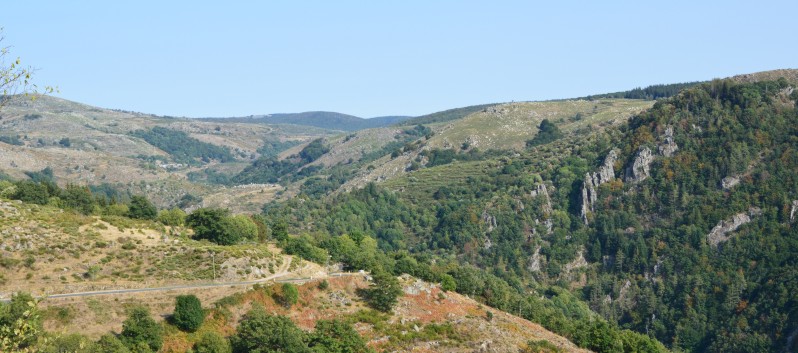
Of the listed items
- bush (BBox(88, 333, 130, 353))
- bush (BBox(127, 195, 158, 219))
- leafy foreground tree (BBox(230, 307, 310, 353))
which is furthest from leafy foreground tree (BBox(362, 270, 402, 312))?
bush (BBox(127, 195, 158, 219))

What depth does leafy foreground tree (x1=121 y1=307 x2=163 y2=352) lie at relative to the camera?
8894 cm

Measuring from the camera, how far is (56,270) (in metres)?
108

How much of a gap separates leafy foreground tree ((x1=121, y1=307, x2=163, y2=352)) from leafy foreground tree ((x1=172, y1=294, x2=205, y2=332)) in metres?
4.31

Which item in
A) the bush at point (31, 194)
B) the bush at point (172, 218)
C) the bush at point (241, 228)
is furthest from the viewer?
the bush at point (172, 218)

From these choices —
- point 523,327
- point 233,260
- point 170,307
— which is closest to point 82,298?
point 170,307

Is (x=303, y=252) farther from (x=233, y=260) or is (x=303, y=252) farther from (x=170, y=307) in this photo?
(x=170, y=307)

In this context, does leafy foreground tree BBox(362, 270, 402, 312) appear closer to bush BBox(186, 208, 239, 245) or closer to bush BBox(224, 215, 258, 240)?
bush BBox(186, 208, 239, 245)

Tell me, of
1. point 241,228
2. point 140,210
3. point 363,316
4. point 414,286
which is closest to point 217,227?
point 241,228

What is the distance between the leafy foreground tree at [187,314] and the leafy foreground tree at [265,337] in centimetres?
460

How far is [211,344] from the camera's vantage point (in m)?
92.9

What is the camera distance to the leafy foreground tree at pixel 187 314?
96.8m

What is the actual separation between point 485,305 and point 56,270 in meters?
67.4

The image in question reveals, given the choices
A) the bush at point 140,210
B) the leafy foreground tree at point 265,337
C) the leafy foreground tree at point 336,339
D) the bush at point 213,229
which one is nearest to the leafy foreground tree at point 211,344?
the leafy foreground tree at point 265,337

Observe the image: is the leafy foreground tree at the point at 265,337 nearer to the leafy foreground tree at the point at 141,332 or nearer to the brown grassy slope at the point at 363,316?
the brown grassy slope at the point at 363,316
